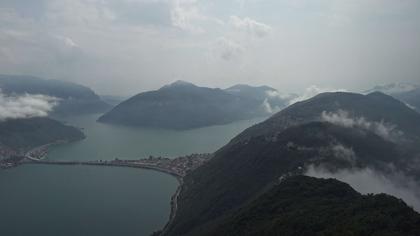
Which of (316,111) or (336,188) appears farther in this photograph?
(316,111)

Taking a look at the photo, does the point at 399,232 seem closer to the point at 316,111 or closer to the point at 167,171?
the point at 167,171

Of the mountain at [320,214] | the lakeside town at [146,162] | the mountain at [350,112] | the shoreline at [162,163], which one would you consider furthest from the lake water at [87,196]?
the mountain at [350,112]

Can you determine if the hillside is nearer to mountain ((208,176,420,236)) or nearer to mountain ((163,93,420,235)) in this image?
mountain ((163,93,420,235))

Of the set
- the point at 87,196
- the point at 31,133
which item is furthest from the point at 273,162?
the point at 31,133

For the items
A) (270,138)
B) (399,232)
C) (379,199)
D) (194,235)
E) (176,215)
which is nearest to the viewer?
(399,232)

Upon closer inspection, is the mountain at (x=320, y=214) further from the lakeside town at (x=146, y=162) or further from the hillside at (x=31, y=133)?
the hillside at (x=31, y=133)

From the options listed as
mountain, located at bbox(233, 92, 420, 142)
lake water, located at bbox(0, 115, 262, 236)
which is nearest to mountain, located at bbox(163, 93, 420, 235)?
lake water, located at bbox(0, 115, 262, 236)

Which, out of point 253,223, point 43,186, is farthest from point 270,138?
point 43,186
